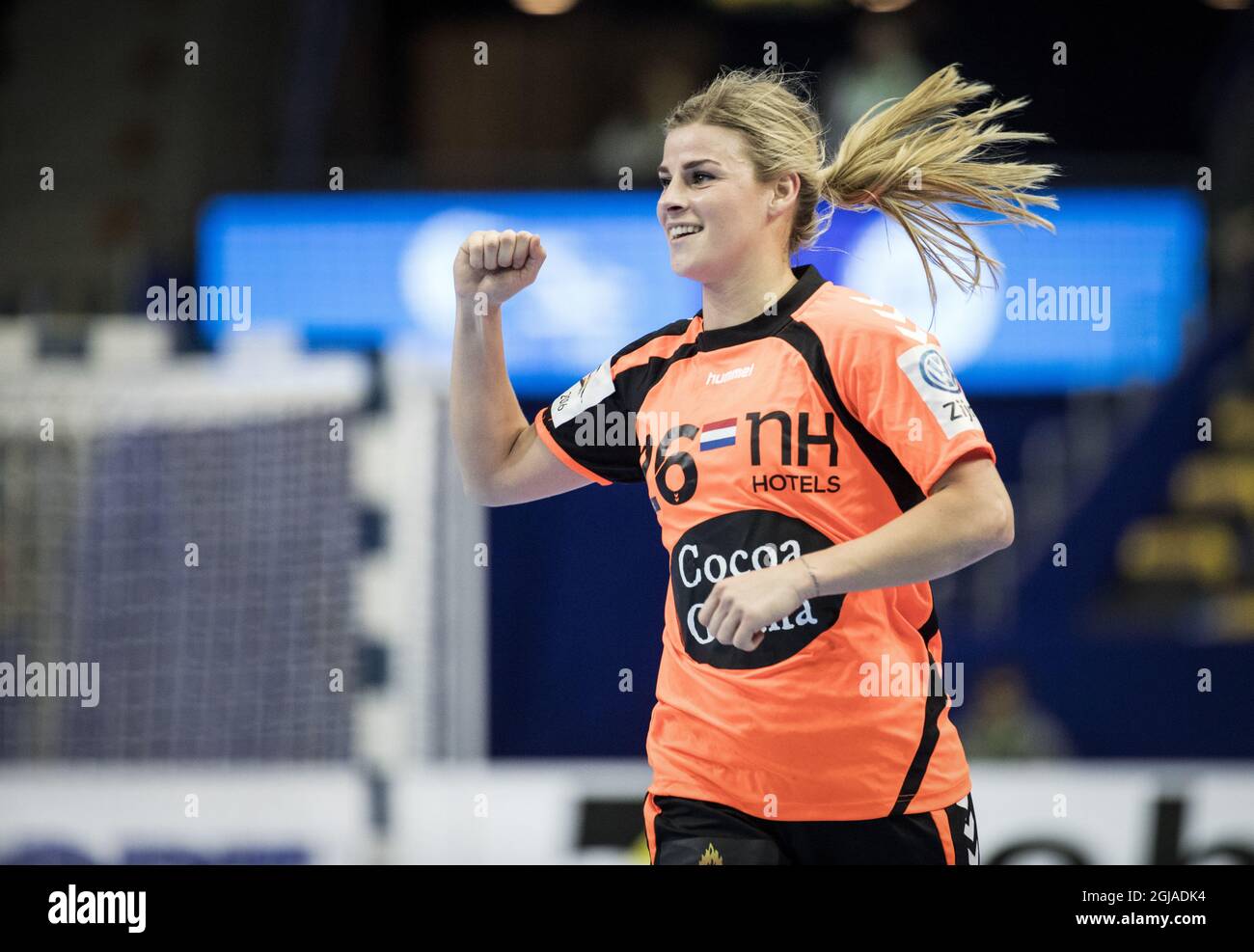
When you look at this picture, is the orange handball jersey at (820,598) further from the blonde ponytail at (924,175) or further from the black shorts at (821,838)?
the blonde ponytail at (924,175)

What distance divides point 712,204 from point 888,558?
0.86 m

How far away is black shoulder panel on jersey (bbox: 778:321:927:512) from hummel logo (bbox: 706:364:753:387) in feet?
0.42

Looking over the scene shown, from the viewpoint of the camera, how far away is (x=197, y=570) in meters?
6.09

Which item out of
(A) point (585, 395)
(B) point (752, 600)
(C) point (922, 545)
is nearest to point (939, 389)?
(C) point (922, 545)

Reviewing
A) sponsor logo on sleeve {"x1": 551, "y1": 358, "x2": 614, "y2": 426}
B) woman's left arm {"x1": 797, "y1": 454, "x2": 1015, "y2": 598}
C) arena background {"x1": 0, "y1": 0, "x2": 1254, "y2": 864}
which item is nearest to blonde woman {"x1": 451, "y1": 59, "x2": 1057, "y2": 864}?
woman's left arm {"x1": 797, "y1": 454, "x2": 1015, "y2": 598}

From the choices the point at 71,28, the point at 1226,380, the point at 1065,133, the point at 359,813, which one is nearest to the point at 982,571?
the point at 1226,380

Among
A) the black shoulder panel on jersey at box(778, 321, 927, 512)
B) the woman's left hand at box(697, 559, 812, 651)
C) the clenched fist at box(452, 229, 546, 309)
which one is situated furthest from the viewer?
the clenched fist at box(452, 229, 546, 309)

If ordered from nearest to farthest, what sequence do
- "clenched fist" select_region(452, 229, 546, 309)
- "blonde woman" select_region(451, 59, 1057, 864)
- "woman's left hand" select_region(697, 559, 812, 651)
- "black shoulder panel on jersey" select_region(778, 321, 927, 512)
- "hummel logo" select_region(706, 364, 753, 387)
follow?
"woman's left hand" select_region(697, 559, 812, 651), "blonde woman" select_region(451, 59, 1057, 864), "black shoulder panel on jersey" select_region(778, 321, 927, 512), "hummel logo" select_region(706, 364, 753, 387), "clenched fist" select_region(452, 229, 546, 309)

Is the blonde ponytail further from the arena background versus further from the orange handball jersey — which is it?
the orange handball jersey

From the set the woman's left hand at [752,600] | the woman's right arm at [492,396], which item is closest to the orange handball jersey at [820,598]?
the woman's left hand at [752,600]

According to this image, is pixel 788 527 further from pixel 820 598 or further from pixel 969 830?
pixel 969 830

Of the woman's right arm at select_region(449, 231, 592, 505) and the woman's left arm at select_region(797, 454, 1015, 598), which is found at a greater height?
the woman's right arm at select_region(449, 231, 592, 505)

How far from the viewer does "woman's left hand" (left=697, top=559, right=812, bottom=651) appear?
2.86 metres
